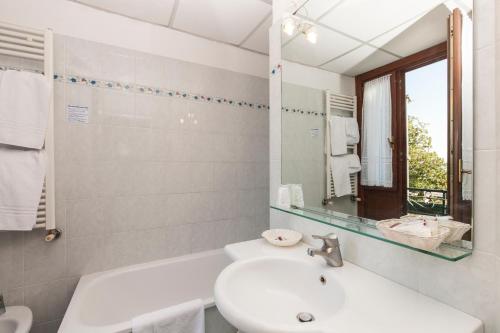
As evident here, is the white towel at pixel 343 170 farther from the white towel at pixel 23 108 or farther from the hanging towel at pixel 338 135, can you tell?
the white towel at pixel 23 108

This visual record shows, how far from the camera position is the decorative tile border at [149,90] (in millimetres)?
1474

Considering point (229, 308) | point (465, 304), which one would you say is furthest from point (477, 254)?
point (229, 308)

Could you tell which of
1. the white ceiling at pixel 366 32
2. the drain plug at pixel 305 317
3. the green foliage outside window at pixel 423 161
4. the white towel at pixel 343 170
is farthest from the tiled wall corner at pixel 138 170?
the green foliage outside window at pixel 423 161

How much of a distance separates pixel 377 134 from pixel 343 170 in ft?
0.72

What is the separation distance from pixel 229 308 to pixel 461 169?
2.51 ft

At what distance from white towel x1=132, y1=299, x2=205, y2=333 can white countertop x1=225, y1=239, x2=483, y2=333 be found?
0.73m

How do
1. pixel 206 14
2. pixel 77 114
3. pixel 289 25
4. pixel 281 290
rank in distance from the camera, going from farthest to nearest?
pixel 206 14 → pixel 77 114 → pixel 289 25 → pixel 281 290

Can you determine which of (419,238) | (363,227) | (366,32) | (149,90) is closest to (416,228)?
(419,238)

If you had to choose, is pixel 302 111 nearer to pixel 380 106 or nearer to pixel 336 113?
pixel 336 113

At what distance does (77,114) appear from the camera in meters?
1.49

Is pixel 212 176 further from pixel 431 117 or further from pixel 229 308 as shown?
pixel 431 117

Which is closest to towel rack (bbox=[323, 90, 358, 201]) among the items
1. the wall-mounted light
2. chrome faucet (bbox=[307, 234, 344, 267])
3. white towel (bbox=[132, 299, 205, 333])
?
chrome faucet (bbox=[307, 234, 344, 267])

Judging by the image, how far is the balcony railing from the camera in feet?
2.34

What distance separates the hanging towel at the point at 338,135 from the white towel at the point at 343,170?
3 centimetres
